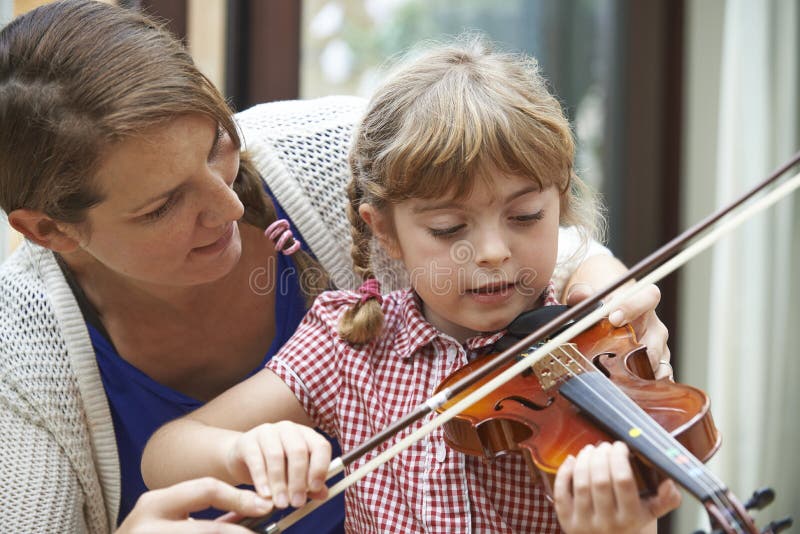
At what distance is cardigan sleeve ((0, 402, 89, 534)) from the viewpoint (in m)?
1.12

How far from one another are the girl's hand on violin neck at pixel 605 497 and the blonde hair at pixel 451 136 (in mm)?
331

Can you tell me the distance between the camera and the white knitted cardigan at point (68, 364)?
1.13 meters

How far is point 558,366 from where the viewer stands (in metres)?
0.93

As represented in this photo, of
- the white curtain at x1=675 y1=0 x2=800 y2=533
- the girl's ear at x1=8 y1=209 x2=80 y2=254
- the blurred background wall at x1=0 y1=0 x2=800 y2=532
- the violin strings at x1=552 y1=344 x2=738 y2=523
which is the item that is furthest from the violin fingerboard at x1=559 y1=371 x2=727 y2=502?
the white curtain at x1=675 y1=0 x2=800 y2=533

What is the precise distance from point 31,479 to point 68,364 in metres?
0.15

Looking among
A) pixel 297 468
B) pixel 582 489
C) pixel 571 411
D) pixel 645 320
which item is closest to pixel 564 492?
pixel 582 489

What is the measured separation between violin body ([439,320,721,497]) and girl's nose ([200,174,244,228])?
1.07 feet

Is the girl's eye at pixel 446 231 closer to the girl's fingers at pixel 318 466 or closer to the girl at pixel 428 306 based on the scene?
the girl at pixel 428 306

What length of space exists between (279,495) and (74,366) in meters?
0.47

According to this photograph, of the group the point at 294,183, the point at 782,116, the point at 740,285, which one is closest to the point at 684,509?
the point at 740,285

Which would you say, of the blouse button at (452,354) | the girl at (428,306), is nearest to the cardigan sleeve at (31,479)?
the girl at (428,306)

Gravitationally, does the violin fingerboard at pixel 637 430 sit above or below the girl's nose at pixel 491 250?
below

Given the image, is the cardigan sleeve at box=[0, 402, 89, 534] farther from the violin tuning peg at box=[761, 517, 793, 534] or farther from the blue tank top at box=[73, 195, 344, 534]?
the violin tuning peg at box=[761, 517, 793, 534]

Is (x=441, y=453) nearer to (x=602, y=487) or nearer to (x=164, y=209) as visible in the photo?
(x=602, y=487)
